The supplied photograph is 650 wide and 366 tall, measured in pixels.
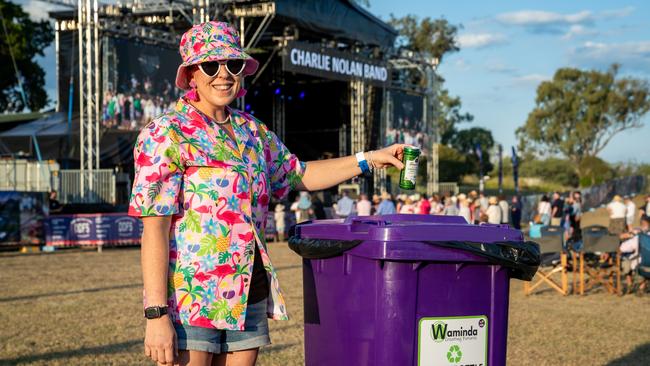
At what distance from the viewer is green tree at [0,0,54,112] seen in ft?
140

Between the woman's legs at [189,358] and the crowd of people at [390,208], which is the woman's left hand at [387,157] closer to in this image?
the woman's legs at [189,358]

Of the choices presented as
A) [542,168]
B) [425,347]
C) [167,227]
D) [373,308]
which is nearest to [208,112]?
[167,227]

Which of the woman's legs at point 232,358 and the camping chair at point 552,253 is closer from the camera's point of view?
the woman's legs at point 232,358

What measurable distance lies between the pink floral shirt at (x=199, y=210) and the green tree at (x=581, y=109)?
64.7 metres

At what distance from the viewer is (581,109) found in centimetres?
6812

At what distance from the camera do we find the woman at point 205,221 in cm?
291

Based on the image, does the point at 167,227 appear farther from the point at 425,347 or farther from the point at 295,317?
the point at 295,317

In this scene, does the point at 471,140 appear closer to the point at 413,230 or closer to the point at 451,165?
the point at 451,165

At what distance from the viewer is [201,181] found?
9.79ft

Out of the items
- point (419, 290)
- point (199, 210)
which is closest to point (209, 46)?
point (199, 210)

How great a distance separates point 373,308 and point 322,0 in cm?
2895

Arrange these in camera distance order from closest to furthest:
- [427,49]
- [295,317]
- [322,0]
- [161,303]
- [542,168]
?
[161,303], [295,317], [322,0], [427,49], [542,168]

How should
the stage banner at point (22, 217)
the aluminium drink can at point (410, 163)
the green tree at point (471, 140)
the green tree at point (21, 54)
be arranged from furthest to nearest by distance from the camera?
the green tree at point (471, 140)
the green tree at point (21, 54)
the stage banner at point (22, 217)
the aluminium drink can at point (410, 163)

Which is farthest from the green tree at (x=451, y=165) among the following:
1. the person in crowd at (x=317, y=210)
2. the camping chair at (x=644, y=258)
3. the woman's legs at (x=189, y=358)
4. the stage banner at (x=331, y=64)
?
the woman's legs at (x=189, y=358)
